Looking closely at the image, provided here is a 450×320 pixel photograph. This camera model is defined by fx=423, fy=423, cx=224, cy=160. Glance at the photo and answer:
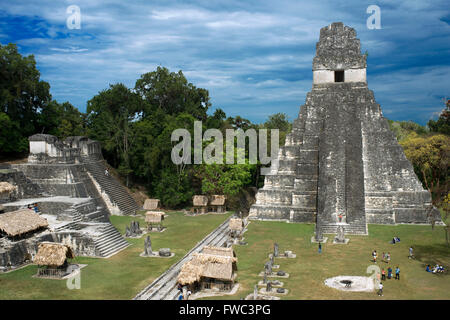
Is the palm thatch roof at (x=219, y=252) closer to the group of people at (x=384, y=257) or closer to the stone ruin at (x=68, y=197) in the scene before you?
the stone ruin at (x=68, y=197)

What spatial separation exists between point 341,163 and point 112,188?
19800 mm

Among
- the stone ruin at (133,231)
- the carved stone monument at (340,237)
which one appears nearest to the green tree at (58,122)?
the stone ruin at (133,231)

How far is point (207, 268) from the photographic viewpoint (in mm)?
19234

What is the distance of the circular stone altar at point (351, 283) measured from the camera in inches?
734

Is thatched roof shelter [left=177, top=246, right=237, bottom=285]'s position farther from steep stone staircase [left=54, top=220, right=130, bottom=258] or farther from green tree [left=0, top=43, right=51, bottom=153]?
green tree [left=0, top=43, right=51, bottom=153]

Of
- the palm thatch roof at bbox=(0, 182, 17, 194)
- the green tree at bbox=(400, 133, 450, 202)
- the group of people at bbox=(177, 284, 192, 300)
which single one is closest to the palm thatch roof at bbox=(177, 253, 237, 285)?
the group of people at bbox=(177, 284, 192, 300)

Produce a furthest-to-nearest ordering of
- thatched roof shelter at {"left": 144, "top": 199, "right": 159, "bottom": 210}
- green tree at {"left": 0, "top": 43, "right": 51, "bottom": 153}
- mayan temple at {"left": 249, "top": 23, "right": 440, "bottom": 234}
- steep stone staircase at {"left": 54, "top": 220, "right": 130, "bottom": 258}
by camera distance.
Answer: green tree at {"left": 0, "top": 43, "right": 51, "bottom": 153} → thatched roof shelter at {"left": 144, "top": 199, "right": 159, "bottom": 210} → mayan temple at {"left": 249, "top": 23, "right": 440, "bottom": 234} → steep stone staircase at {"left": 54, "top": 220, "right": 130, "bottom": 258}

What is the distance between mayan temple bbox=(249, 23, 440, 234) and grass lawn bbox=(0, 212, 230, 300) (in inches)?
321

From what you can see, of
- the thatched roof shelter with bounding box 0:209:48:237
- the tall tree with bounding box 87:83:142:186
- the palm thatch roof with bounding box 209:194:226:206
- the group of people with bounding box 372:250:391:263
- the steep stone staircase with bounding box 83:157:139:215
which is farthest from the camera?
the tall tree with bounding box 87:83:142:186

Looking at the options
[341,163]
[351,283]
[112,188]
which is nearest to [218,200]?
[112,188]

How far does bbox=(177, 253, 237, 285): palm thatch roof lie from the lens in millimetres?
18719

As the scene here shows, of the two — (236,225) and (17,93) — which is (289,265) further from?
(17,93)

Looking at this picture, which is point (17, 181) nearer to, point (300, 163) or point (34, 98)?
point (34, 98)

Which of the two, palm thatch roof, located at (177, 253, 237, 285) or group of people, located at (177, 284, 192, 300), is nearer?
group of people, located at (177, 284, 192, 300)
